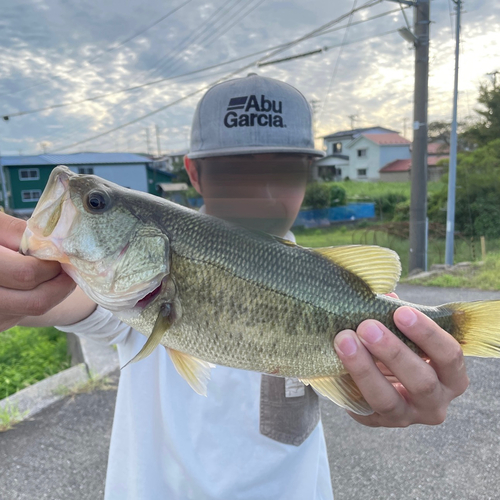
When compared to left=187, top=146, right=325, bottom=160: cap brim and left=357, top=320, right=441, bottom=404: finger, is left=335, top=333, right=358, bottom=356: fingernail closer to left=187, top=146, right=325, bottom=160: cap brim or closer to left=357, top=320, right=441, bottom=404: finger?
left=357, top=320, right=441, bottom=404: finger

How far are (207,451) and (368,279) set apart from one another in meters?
0.90

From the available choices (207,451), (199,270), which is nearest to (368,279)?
(199,270)

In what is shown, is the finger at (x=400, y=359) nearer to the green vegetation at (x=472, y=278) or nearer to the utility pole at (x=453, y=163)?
the green vegetation at (x=472, y=278)

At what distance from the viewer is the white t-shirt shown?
1438 millimetres

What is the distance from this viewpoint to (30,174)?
131 inches

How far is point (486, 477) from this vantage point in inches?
97.5

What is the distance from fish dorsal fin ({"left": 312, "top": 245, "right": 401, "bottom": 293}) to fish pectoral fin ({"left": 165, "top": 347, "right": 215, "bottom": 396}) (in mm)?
440

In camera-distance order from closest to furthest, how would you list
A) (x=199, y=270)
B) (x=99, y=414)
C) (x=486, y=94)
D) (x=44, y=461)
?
(x=199, y=270)
(x=44, y=461)
(x=99, y=414)
(x=486, y=94)

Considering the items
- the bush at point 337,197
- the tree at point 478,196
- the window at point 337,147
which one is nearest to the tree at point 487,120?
the tree at point 478,196

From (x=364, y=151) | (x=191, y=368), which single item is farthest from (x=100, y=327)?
(x=364, y=151)

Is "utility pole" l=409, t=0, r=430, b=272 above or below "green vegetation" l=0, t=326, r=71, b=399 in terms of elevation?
above

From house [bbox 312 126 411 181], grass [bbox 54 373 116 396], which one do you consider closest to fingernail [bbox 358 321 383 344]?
grass [bbox 54 373 116 396]

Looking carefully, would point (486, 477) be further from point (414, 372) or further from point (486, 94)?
point (486, 94)

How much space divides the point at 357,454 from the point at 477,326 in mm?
2129
